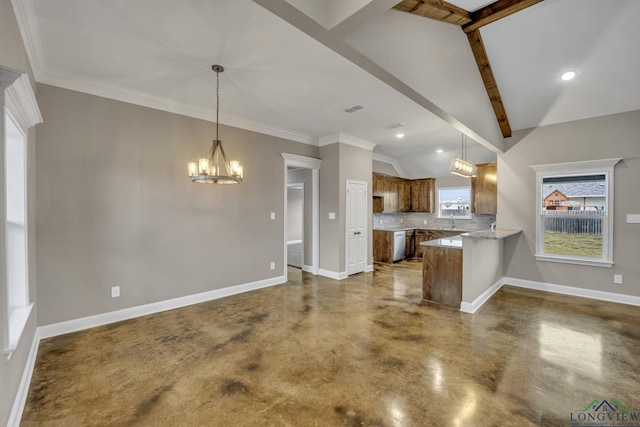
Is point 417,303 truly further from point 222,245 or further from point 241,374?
point 222,245

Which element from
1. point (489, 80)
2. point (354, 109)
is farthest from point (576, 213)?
point (354, 109)

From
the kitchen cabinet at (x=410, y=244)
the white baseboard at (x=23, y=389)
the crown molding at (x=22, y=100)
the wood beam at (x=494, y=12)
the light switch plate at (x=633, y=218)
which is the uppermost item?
the wood beam at (x=494, y=12)

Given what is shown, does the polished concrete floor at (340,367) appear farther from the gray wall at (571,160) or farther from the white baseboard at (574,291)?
the gray wall at (571,160)

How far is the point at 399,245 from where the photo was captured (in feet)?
24.0

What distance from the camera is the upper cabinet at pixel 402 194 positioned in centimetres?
749

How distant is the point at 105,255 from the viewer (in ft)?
10.9

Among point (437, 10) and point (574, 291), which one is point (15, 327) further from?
point (574, 291)

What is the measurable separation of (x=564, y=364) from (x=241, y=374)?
115 inches

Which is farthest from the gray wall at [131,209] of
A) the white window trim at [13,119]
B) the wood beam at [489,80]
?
the wood beam at [489,80]

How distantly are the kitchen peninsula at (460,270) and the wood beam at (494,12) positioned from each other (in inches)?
103

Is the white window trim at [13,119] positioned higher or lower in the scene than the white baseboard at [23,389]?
higher

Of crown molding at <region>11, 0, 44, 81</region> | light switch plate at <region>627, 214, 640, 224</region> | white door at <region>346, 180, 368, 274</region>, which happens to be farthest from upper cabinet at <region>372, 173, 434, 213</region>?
crown molding at <region>11, 0, 44, 81</region>

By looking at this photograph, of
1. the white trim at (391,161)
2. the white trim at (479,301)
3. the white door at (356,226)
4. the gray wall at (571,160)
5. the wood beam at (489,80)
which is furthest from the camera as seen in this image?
the white trim at (391,161)

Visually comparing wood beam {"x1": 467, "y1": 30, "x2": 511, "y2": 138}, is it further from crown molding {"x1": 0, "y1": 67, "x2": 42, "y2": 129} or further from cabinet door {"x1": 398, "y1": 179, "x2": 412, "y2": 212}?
crown molding {"x1": 0, "y1": 67, "x2": 42, "y2": 129}
